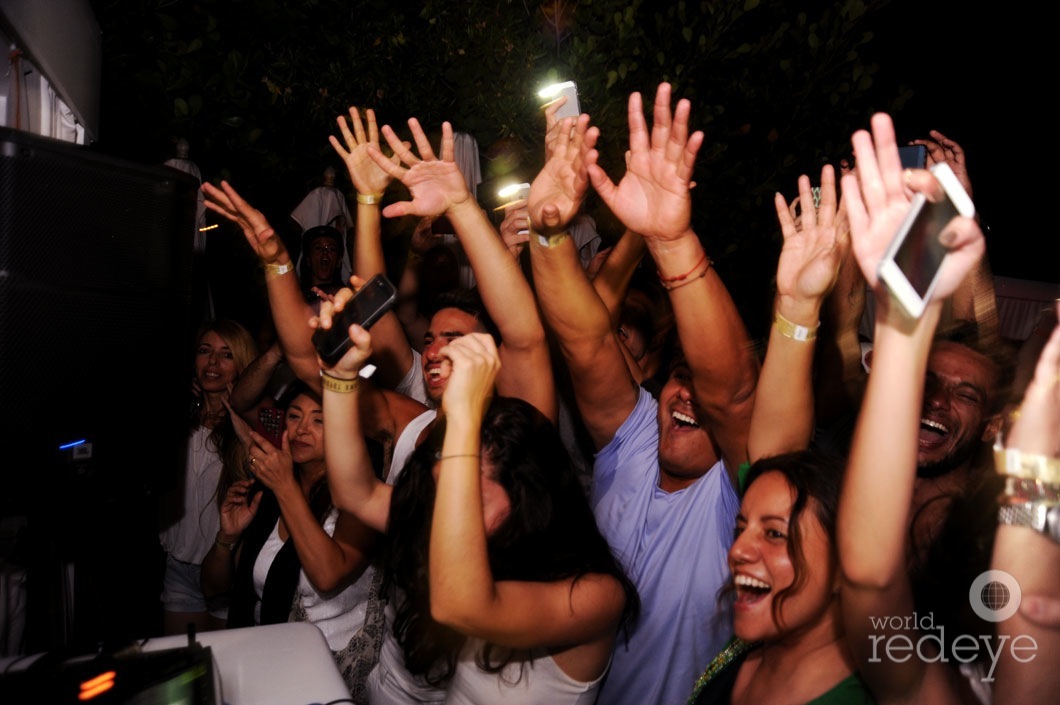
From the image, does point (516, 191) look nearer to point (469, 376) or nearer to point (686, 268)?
point (686, 268)

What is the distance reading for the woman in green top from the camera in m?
1.52

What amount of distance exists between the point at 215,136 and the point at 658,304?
2277 millimetres

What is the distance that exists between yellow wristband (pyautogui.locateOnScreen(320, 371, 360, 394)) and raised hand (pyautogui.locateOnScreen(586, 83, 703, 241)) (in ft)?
2.55

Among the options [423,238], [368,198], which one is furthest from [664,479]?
[423,238]

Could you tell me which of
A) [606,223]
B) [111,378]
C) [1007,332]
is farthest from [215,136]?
[1007,332]

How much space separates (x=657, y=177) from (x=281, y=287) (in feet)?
Answer: 4.40

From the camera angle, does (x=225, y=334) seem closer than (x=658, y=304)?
No

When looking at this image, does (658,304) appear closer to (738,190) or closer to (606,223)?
(606,223)

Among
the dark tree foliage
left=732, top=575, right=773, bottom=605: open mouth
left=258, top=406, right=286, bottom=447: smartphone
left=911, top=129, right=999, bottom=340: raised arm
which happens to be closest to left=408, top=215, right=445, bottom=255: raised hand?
the dark tree foliage

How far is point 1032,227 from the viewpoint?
9.39 meters

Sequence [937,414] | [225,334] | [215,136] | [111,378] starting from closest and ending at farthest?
[111,378] → [937,414] → [225,334] → [215,136]

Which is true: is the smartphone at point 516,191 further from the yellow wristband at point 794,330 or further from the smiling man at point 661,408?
the yellow wristband at point 794,330

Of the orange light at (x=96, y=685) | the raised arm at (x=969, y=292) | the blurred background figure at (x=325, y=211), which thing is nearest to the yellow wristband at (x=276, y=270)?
the orange light at (x=96, y=685)

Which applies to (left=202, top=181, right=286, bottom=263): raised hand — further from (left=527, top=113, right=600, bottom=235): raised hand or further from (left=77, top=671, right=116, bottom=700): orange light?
(left=77, top=671, right=116, bottom=700): orange light
